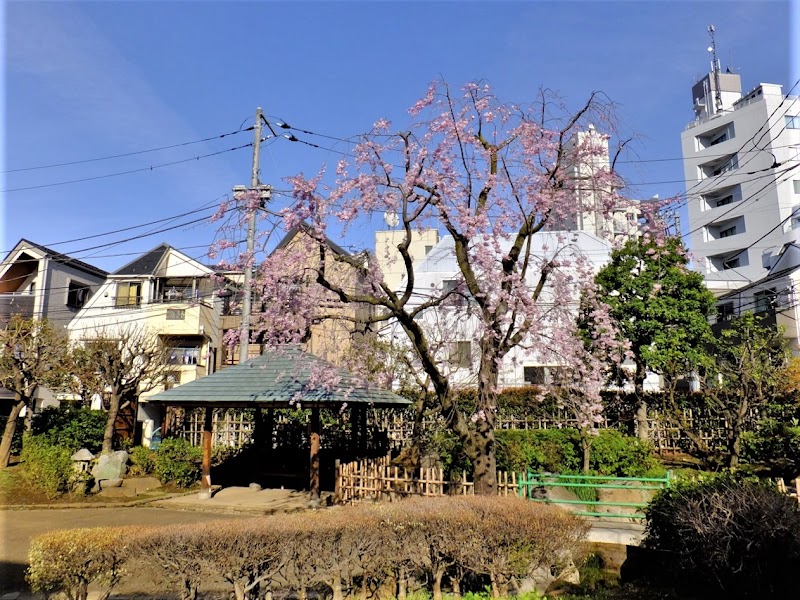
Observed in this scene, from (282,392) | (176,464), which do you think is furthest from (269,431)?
(282,392)

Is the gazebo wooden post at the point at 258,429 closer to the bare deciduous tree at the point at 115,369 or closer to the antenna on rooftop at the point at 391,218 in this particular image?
the bare deciduous tree at the point at 115,369

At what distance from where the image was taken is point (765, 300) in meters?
26.2

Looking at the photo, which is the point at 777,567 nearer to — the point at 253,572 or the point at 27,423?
the point at 253,572

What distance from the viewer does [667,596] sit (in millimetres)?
6465

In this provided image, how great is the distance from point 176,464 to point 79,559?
11166mm

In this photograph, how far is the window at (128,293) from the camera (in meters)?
27.8

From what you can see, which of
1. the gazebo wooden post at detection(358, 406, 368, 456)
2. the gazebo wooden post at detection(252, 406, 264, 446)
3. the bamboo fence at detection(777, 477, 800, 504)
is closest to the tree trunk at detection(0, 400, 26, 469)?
the gazebo wooden post at detection(252, 406, 264, 446)

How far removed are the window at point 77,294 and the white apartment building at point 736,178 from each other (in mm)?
36362

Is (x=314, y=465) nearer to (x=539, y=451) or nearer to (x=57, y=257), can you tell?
(x=539, y=451)

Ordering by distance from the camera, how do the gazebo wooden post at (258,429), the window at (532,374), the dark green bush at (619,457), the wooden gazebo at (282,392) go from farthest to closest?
the window at (532,374)
the gazebo wooden post at (258,429)
the dark green bush at (619,457)
the wooden gazebo at (282,392)

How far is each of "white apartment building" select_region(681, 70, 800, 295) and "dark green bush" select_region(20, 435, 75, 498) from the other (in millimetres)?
33602

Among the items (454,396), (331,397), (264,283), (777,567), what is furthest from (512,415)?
(777,567)

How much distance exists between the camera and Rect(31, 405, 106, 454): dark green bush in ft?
55.3

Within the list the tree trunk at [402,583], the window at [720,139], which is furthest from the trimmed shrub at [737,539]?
the window at [720,139]
